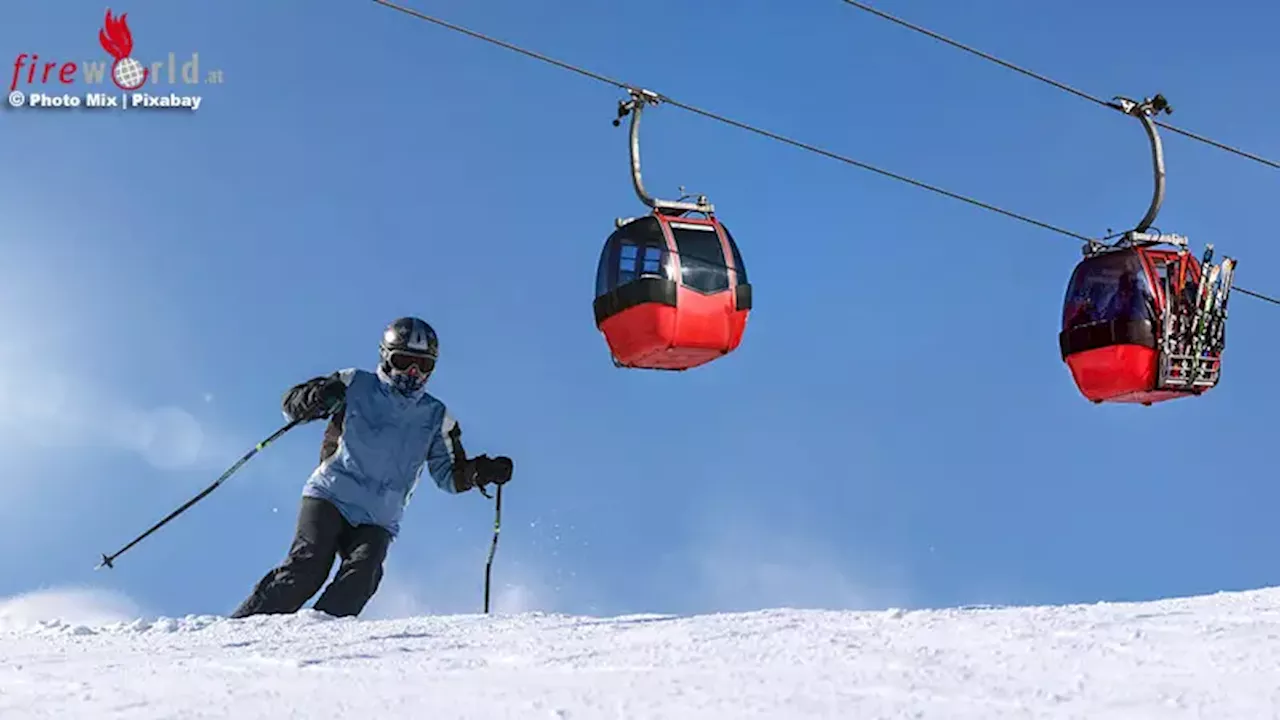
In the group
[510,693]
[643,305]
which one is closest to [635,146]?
[643,305]

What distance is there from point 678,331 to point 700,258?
526 millimetres

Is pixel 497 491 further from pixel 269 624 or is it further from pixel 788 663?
pixel 788 663

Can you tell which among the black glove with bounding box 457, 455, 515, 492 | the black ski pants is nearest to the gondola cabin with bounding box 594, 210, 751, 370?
the black glove with bounding box 457, 455, 515, 492

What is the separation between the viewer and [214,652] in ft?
14.9

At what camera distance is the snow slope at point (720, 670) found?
3.47 m

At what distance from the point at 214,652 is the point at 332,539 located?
309 cm

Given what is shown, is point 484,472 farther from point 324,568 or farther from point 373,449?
point 324,568

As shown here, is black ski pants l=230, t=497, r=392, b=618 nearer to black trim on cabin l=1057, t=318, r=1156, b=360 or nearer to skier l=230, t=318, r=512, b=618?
skier l=230, t=318, r=512, b=618

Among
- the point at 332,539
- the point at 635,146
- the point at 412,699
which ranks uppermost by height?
the point at 635,146

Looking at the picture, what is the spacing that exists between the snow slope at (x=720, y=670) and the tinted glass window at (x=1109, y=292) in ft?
14.4

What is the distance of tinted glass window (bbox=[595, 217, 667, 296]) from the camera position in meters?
8.05

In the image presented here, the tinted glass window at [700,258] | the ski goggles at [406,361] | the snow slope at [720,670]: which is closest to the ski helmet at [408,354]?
the ski goggles at [406,361]

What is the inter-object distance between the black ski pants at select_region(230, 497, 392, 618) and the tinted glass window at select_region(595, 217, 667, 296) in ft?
6.82

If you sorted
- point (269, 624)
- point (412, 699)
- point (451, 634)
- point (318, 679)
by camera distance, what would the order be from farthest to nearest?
point (269, 624) < point (451, 634) < point (318, 679) < point (412, 699)
